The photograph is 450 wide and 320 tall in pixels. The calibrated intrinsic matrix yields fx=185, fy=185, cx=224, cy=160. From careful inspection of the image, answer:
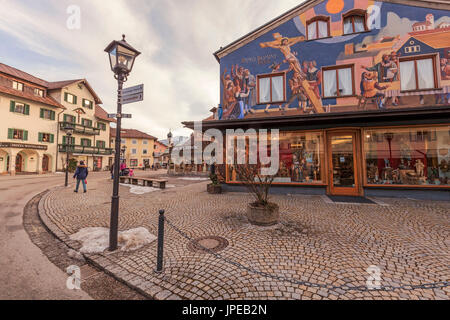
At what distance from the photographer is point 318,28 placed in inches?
401

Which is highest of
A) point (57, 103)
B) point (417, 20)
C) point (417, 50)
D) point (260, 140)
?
point (57, 103)

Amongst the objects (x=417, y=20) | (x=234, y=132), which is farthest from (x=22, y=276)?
(x=417, y=20)

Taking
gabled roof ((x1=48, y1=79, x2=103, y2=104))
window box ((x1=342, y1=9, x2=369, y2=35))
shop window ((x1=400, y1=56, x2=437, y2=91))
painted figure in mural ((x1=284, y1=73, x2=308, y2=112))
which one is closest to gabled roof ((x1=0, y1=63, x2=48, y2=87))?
gabled roof ((x1=48, y1=79, x2=103, y2=104))

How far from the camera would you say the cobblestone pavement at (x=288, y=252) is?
2551 mm

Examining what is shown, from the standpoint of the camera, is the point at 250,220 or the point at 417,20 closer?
the point at 250,220

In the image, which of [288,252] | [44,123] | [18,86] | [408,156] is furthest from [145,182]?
[18,86]

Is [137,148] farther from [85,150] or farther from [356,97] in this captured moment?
[356,97]

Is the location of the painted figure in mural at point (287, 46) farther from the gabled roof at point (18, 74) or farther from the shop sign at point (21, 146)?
the gabled roof at point (18, 74)

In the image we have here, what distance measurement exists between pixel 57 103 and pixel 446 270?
38.4 m

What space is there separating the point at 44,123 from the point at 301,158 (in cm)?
3330
